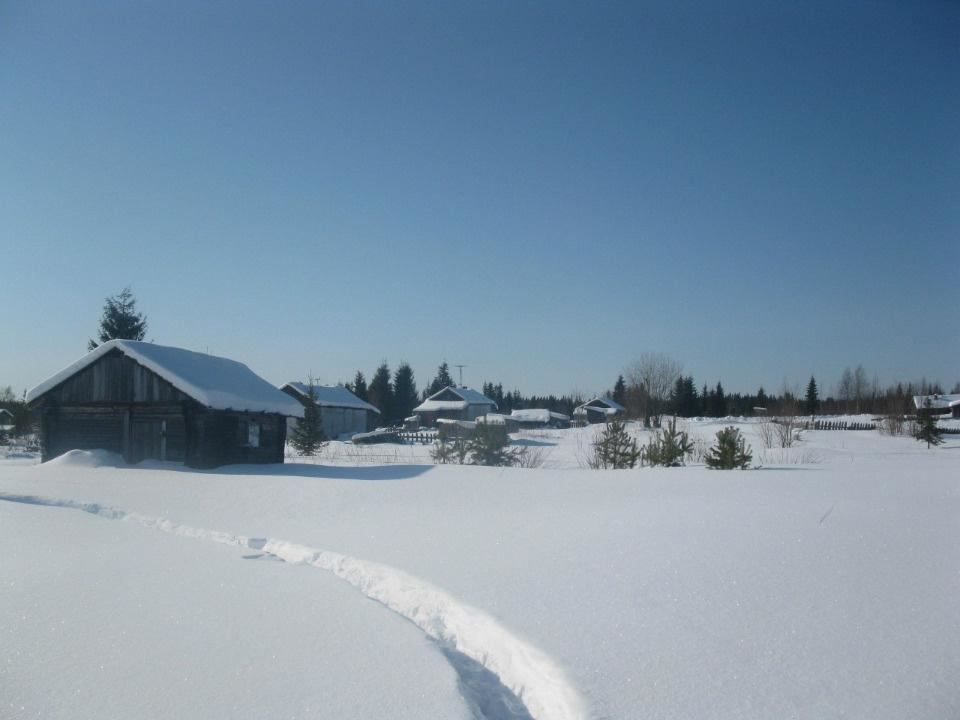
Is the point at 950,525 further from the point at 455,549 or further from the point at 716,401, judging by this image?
the point at 716,401

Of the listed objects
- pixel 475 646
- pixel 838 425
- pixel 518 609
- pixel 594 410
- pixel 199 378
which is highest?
pixel 199 378

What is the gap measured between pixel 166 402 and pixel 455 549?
588 inches

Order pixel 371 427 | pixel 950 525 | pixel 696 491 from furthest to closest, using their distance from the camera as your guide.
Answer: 1. pixel 371 427
2. pixel 696 491
3. pixel 950 525

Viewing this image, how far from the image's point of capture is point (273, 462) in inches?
960

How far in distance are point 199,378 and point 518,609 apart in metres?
17.9

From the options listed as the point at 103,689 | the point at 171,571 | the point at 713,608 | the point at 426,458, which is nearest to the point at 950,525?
the point at 713,608

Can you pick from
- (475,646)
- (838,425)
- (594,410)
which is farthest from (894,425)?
(475,646)

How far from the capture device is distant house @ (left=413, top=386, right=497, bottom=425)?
67938mm

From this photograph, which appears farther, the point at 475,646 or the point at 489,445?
the point at 489,445

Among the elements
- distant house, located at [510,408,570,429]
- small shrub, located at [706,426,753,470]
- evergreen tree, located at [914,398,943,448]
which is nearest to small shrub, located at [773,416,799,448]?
evergreen tree, located at [914,398,943,448]

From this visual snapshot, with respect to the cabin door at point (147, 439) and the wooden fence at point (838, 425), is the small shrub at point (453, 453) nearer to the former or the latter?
the cabin door at point (147, 439)

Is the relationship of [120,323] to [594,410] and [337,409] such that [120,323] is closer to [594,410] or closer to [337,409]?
[337,409]

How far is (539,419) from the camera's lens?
7625cm

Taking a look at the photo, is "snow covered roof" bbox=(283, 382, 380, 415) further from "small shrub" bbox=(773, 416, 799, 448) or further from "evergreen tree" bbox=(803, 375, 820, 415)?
"evergreen tree" bbox=(803, 375, 820, 415)
